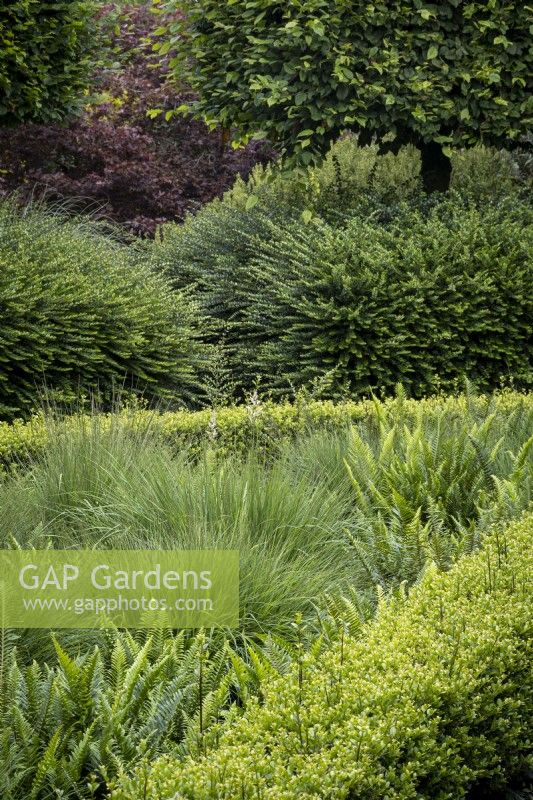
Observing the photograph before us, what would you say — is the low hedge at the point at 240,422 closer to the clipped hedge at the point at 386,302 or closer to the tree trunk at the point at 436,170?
the clipped hedge at the point at 386,302

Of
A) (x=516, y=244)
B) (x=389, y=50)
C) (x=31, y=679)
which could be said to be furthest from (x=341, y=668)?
(x=389, y=50)

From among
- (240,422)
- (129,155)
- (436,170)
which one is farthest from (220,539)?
(129,155)

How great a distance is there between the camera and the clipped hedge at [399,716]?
2.23 metres

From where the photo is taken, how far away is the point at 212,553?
3637 mm

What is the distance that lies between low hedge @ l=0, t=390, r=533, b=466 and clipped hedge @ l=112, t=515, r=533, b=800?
8.33ft

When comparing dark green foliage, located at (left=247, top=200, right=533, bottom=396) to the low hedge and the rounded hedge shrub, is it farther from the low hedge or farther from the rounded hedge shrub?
the low hedge

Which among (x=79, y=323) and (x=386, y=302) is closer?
(x=79, y=323)

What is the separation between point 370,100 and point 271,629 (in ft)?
23.7

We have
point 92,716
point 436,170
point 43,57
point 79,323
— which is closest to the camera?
point 92,716

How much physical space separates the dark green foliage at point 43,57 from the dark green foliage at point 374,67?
1353mm

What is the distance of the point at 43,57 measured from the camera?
923cm

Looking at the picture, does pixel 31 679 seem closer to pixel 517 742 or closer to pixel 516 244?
pixel 517 742

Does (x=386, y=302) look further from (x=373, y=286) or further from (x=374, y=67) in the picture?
(x=374, y=67)

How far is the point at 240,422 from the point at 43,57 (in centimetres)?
456
